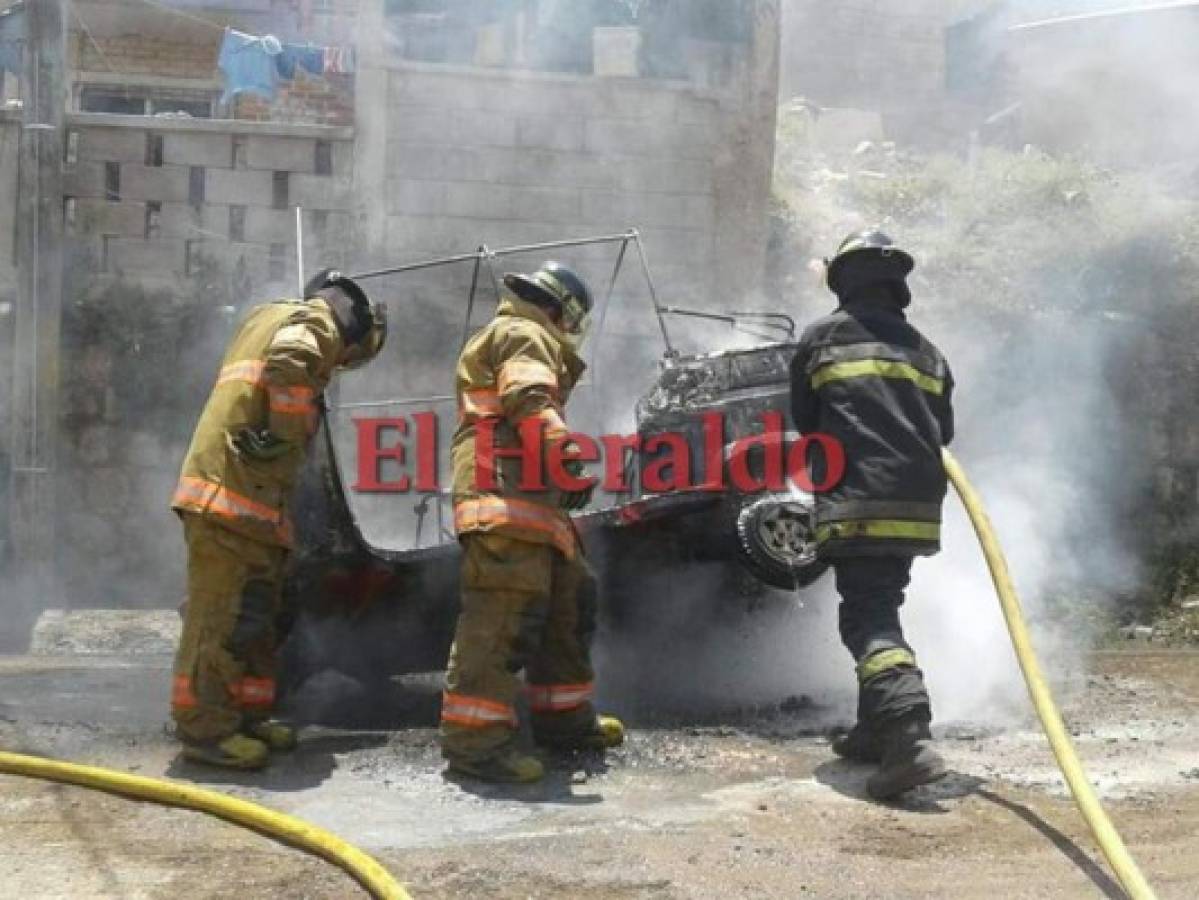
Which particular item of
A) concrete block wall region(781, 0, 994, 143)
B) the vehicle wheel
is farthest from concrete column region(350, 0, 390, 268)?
concrete block wall region(781, 0, 994, 143)

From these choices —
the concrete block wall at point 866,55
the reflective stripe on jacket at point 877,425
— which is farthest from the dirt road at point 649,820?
the concrete block wall at point 866,55

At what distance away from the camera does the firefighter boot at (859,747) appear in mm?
4750

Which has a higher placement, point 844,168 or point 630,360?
point 844,168

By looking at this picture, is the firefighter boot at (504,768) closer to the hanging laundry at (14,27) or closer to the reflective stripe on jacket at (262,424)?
the reflective stripe on jacket at (262,424)

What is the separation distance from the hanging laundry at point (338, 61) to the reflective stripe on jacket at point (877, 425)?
904 centimetres

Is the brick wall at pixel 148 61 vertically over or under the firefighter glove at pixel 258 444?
over

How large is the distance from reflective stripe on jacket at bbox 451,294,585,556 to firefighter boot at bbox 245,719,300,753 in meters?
0.98

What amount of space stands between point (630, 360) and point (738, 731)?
4.28 meters

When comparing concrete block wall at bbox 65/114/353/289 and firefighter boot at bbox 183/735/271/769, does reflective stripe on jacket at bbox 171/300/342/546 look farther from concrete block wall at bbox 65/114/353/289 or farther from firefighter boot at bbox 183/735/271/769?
concrete block wall at bbox 65/114/353/289

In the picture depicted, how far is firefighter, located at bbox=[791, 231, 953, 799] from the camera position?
472cm

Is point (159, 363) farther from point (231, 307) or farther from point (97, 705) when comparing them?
point (97, 705)

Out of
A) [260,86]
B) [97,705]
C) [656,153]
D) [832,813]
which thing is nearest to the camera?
[832,813]

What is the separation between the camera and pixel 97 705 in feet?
19.3

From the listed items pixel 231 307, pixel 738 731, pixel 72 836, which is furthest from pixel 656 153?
pixel 72 836
